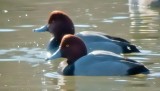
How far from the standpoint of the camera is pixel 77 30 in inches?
570

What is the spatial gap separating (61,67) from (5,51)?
6.29ft

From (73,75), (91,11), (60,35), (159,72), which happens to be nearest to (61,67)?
(73,75)

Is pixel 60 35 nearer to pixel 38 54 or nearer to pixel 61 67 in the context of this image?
pixel 38 54

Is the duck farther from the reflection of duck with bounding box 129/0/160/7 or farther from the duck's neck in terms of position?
the reflection of duck with bounding box 129/0/160/7

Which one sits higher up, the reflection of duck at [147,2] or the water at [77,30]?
the water at [77,30]

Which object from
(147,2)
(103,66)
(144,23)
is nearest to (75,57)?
(103,66)

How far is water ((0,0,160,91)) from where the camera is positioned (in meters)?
9.56

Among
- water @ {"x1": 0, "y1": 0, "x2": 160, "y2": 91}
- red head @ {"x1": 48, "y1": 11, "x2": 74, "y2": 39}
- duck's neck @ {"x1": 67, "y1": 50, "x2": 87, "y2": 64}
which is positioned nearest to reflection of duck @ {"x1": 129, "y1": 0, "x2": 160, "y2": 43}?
water @ {"x1": 0, "y1": 0, "x2": 160, "y2": 91}

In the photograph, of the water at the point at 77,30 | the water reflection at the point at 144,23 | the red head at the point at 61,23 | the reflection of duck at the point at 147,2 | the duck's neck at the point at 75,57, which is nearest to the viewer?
the water at the point at 77,30

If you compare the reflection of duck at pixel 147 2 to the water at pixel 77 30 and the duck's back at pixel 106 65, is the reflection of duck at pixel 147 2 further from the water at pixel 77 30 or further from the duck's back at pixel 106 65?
the duck's back at pixel 106 65

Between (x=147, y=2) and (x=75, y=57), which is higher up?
(x=75, y=57)

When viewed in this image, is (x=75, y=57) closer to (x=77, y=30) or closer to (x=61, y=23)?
(x=61, y=23)

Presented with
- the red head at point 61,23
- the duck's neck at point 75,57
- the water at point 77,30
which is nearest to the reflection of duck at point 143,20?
the water at point 77,30

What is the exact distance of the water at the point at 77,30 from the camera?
956 cm
